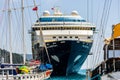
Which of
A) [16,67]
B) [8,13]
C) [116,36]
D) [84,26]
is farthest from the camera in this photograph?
[84,26]

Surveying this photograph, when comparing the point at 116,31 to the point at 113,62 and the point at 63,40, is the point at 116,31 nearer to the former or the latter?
the point at 113,62

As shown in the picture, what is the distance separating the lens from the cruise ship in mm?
72812

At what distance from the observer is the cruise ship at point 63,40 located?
239 ft

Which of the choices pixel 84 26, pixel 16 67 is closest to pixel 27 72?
pixel 16 67

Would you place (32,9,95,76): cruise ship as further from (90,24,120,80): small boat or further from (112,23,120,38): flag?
(112,23,120,38): flag

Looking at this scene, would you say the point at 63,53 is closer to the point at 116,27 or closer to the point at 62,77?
the point at 62,77

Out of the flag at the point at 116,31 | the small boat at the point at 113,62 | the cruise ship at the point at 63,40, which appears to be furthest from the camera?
the cruise ship at the point at 63,40

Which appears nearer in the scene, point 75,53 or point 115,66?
point 115,66

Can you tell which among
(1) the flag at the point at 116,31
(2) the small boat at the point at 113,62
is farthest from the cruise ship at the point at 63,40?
(1) the flag at the point at 116,31

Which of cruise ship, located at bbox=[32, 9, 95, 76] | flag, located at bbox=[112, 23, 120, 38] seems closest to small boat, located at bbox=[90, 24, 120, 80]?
flag, located at bbox=[112, 23, 120, 38]

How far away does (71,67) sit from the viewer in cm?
7612

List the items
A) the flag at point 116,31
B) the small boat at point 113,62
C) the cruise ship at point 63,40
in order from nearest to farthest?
the small boat at point 113,62, the flag at point 116,31, the cruise ship at point 63,40

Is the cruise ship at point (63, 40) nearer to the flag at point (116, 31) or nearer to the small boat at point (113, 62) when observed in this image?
the small boat at point (113, 62)

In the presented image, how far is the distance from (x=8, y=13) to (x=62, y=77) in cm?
2174
